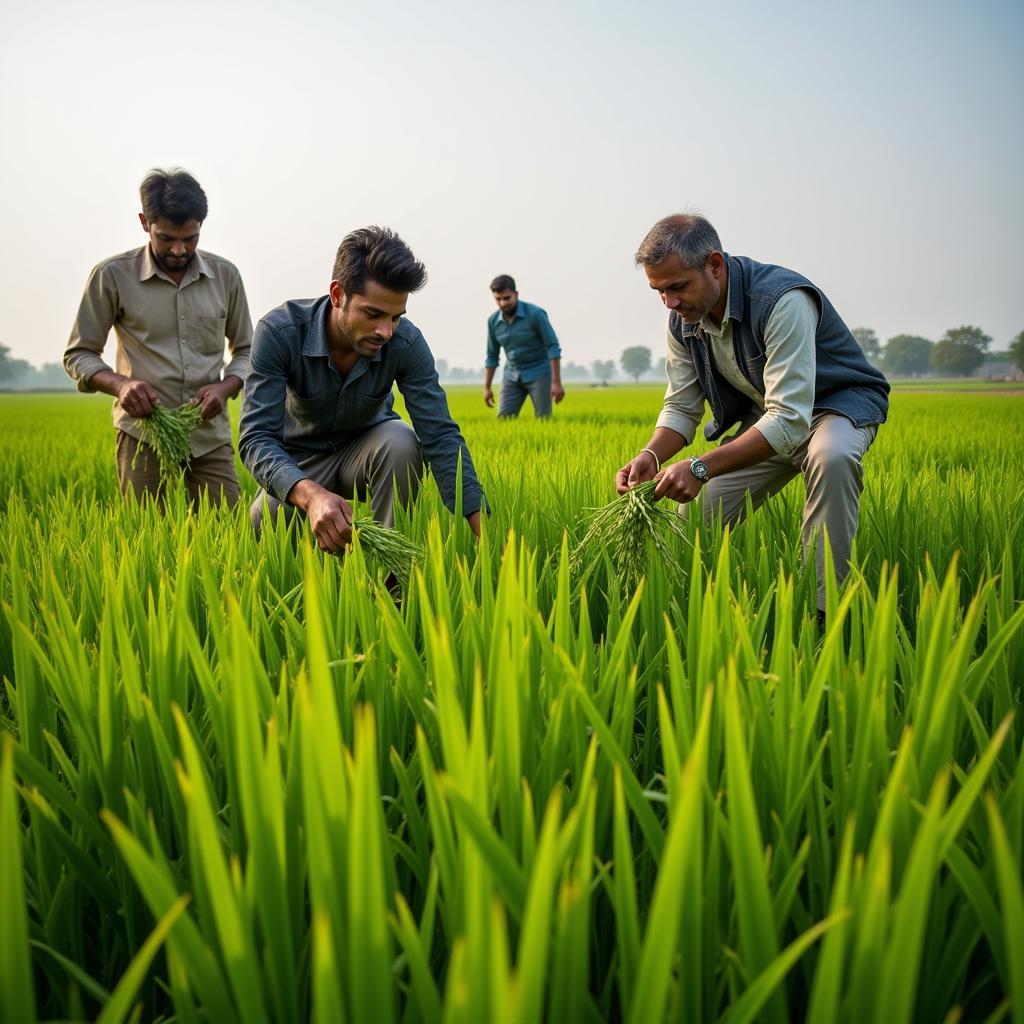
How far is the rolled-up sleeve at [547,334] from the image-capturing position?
8.24 meters

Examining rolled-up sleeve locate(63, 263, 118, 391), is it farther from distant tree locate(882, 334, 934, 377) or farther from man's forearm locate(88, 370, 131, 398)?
distant tree locate(882, 334, 934, 377)

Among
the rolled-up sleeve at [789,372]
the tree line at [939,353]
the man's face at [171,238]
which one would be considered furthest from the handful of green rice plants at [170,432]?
the tree line at [939,353]

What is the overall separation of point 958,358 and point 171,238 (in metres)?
105

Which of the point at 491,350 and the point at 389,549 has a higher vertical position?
the point at 491,350

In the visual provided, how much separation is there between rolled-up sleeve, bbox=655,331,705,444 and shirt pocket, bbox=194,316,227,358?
2115 mm

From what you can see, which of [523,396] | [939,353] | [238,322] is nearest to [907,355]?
[939,353]

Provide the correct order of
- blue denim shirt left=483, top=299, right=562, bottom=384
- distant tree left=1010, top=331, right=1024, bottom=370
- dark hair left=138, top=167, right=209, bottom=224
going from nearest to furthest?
1. dark hair left=138, top=167, right=209, bottom=224
2. blue denim shirt left=483, top=299, right=562, bottom=384
3. distant tree left=1010, top=331, right=1024, bottom=370

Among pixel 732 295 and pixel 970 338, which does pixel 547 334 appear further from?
pixel 970 338

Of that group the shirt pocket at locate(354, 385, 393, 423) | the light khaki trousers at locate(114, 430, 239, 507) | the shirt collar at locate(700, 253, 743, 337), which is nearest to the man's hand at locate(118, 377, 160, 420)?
the light khaki trousers at locate(114, 430, 239, 507)

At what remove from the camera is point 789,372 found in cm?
240

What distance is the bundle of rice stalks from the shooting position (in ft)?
5.82

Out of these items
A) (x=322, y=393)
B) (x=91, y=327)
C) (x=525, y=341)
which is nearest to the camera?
(x=322, y=393)

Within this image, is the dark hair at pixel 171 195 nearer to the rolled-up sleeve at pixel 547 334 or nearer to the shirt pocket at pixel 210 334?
the shirt pocket at pixel 210 334

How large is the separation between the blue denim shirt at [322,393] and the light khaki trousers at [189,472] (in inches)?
34.7
